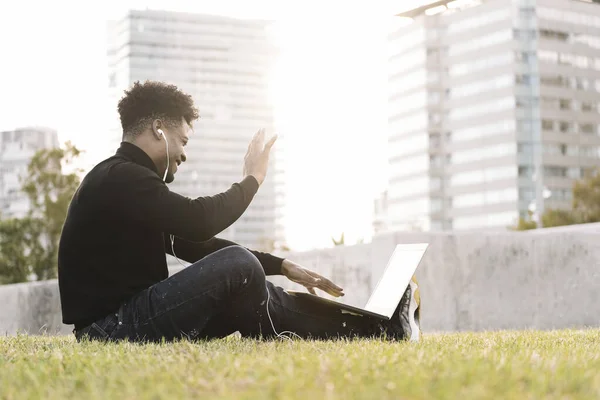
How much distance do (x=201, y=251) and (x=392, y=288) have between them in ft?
4.01

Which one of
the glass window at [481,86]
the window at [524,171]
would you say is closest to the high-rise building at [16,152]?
the glass window at [481,86]

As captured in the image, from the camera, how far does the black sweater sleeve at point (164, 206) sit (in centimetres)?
438

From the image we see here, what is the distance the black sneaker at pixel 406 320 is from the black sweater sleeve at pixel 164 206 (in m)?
1.24

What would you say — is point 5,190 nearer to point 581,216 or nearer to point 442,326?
point 581,216

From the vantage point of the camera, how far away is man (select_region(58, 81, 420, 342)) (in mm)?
4441

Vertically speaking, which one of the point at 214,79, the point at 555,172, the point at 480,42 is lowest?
the point at 555,172

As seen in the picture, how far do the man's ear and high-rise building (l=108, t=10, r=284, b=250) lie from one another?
518 ft

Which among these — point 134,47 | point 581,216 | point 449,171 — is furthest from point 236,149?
point 581,216

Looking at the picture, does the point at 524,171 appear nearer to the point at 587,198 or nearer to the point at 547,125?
the point at 547,125

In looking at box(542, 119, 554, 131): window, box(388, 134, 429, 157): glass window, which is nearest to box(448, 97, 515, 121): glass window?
box(542, 119, 554, 131): window

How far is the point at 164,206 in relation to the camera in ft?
14.4

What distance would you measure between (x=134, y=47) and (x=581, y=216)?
126887 mm

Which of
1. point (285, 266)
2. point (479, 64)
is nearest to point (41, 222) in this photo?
point (285, 266)

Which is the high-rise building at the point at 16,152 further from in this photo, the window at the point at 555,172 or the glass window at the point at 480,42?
the window at the point at 555,172
